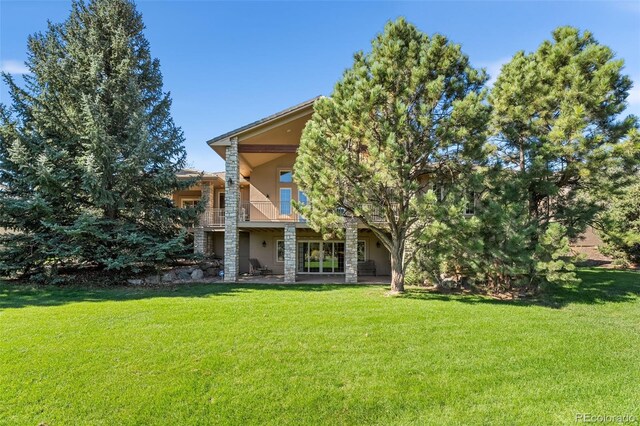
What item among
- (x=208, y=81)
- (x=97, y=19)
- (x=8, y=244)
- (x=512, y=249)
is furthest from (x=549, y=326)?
(x=97, y=19)

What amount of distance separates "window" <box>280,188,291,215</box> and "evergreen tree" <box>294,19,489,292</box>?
20.0 feet

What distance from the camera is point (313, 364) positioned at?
4969mm

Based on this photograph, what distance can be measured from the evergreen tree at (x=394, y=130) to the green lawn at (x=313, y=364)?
3511 millimetres

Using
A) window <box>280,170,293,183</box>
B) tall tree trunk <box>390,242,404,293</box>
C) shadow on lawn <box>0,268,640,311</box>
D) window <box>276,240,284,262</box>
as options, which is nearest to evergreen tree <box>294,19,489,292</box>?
tall tree trunk <box>390,242,404,293</box>

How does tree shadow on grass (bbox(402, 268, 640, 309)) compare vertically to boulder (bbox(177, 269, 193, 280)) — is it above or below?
below

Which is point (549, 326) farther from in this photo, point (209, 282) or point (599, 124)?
point (209, 282)

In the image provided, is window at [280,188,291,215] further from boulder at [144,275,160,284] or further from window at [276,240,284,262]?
boulder at [144,275,160,284]

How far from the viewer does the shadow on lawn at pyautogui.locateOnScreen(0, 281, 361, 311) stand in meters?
9.26

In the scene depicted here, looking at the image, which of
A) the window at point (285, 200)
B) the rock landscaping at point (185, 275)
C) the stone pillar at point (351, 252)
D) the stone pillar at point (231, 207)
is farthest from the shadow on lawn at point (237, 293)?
the window at point (285, 200)

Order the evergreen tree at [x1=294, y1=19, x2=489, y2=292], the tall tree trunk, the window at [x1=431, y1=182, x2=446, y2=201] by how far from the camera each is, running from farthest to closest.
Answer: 1. the tall tree trunk
2. the window at [x1=431, y1=182, x2=446, y2=201]
3. the evergreen tree at [x1=294, y1=19, x2=489, y2=292]

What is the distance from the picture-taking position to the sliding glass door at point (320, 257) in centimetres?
1739

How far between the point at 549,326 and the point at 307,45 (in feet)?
39.3

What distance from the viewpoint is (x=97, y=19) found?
13.6 meters

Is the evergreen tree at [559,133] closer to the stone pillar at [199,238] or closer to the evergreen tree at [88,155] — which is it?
the evergreen tree at [88,155]
